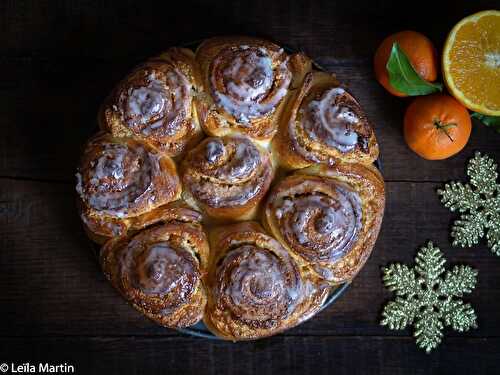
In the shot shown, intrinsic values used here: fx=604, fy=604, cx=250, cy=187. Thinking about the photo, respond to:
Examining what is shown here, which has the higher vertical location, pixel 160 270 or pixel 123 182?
pixel 123 182

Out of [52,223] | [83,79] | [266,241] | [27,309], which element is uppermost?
[83,79]

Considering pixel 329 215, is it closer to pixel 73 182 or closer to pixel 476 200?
pixel 476 200

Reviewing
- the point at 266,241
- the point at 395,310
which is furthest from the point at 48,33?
the point at 395,310

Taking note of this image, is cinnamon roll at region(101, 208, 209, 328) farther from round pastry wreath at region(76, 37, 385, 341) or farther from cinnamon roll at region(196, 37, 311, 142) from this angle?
cinnamon roll at region(196, 37, 311, 142)

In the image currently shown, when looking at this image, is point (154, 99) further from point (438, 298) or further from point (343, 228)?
point (438, 298)

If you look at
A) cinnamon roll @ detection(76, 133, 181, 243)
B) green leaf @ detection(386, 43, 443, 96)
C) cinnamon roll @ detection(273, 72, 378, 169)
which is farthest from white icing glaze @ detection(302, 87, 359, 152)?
cinnamon roll @ detection(76, 133, 181, 243)

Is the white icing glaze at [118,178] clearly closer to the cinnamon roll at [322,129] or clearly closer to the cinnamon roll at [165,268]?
the cinnamon roll at [165,268]

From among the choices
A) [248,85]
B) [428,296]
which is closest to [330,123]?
[248,85]
